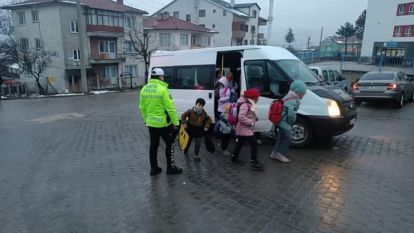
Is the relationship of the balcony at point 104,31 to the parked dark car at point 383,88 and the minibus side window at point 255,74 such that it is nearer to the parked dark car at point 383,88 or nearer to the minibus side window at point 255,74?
the parked dark car at point 383,88

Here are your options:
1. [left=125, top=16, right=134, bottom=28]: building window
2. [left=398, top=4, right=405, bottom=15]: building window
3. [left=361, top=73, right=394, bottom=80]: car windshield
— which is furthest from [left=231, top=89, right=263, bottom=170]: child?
[left=398, top=4, right=405, bottom=15]: building window

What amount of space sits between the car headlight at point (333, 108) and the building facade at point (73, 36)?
30.4 meters

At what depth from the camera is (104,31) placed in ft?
120

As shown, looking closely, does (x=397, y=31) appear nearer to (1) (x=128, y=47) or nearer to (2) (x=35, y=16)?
(1) (x=128, y=47)

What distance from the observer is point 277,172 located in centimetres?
555

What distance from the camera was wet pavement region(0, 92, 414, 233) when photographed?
12.7ft

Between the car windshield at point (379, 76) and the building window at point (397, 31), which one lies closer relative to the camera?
the car windshield at point (379, 76)

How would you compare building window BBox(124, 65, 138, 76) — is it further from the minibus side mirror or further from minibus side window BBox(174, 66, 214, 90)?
the minibus side mirror

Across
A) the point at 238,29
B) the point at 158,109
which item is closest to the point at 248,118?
the point at 158,109

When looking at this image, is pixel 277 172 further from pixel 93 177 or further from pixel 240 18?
pixel 240 18

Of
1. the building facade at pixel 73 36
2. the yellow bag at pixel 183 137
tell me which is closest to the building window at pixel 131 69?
the building facade at pixel 73 36

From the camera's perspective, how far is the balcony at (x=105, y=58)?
3581 cm

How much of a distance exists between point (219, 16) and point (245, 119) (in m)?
53.9

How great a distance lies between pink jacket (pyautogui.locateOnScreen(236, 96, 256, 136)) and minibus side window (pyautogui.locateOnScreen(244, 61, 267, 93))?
1.55m
